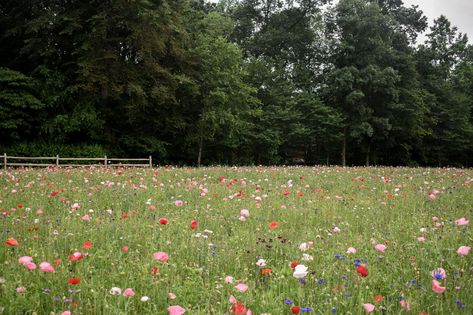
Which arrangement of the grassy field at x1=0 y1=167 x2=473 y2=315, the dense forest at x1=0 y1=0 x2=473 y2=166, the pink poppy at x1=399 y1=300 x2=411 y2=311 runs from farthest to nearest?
the dense forest at x1=0 y1=0 x2=473 y2=166
the grassy field at x1=0 y1=167 x2=473 y2=315
the pink poppy at x1=399 y1=300 x2=411 y2=311

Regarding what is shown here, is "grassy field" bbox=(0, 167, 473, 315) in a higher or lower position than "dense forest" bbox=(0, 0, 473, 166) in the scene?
lower

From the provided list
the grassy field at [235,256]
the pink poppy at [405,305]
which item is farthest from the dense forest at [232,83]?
the pink poppy at [405,305]

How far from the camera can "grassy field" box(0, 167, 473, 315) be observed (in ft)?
10.6

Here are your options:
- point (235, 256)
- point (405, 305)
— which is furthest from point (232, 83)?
point (405, 305)

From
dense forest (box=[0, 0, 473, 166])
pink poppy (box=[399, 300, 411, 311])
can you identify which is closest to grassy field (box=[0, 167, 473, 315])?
pink poppy (box=[399, 300, 411, 311])

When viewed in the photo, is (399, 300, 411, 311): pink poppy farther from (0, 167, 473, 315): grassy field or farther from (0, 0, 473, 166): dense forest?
(0, 0, 473, 166): dense forest

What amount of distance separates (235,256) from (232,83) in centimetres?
2982

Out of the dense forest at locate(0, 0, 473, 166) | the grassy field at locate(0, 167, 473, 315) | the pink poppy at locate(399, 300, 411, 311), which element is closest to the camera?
the pink poppy at locate(399, 300, 411, 311)

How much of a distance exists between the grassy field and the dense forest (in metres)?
21.3

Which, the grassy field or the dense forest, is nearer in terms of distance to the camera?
the grassy field

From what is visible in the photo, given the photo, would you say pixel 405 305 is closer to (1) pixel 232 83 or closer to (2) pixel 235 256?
(2) pixel 235 256

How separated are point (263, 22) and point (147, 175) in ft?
131

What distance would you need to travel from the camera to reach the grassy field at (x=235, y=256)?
3246mm

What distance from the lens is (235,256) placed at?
4477mm
